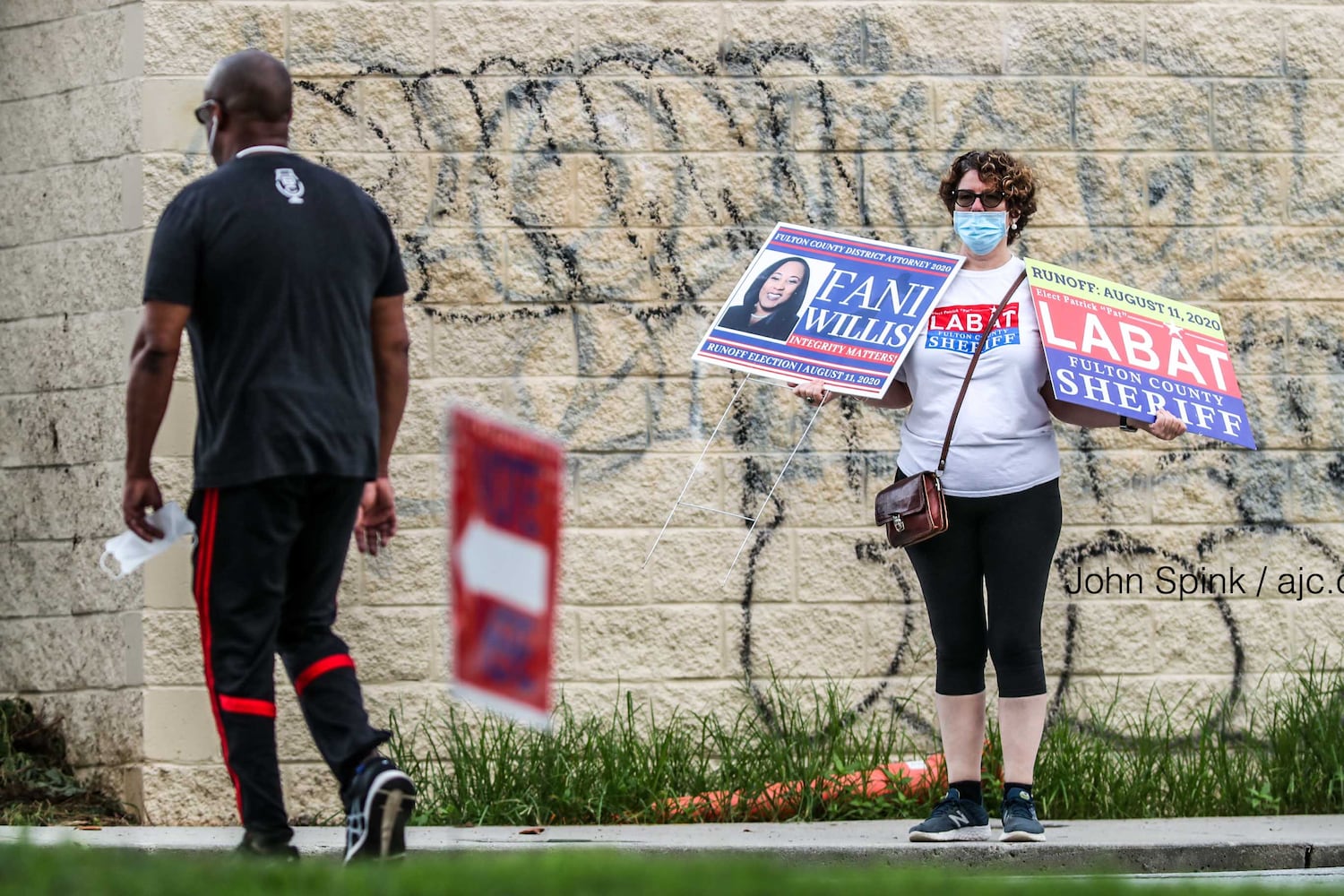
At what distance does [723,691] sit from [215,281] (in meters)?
2.80

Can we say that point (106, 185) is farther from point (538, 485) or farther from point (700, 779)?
point (538, 485)

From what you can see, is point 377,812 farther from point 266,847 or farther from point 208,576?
point 208,576

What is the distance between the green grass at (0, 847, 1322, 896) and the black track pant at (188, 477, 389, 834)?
109cm

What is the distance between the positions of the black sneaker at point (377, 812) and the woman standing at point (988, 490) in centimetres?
168

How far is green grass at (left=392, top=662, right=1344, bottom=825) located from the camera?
560 cm

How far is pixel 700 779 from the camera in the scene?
18.7ft

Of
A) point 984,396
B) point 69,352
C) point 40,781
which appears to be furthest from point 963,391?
point 40,781

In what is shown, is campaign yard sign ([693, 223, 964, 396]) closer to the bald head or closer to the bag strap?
the bag strap

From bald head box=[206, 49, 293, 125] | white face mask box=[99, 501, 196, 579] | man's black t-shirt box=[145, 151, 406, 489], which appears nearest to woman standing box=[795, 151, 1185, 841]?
man's black t-shirt box=[145, 151, 406, 489]

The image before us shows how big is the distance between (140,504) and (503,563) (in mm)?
1607

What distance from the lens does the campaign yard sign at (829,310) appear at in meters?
4.99

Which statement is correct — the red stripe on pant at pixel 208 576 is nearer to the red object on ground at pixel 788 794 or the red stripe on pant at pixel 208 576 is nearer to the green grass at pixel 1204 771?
the red object on ground at pixel 788 794

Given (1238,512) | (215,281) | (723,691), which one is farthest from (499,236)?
(1238,512)

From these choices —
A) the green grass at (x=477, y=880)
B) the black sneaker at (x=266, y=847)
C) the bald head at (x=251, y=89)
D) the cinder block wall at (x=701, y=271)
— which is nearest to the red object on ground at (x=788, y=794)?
the cinder block wall at (x=701, y=271)
